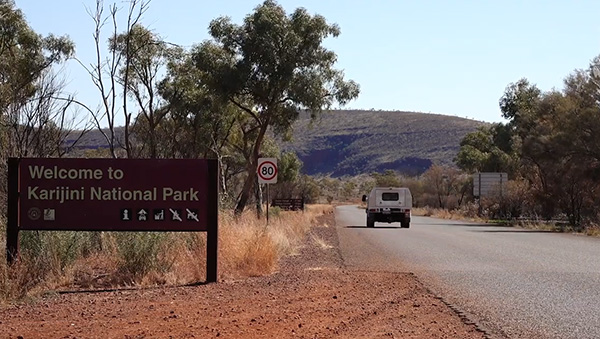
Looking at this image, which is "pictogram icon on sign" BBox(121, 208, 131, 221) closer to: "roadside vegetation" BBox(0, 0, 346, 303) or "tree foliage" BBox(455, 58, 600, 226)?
"roadside vegetation" BBox(0, 0, 346, 303)

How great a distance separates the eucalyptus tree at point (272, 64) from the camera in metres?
34.8

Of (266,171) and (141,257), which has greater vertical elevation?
(266,171)

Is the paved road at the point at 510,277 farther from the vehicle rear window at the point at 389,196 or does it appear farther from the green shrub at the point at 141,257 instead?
the vehicle rear window at the point at 389,196

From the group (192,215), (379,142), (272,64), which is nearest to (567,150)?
(272,64)

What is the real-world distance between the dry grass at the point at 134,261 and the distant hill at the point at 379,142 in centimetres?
12041

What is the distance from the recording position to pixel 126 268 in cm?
1387

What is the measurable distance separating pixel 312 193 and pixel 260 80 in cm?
7087

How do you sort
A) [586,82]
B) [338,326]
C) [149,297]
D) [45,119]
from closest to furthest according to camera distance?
[338,326], [149,297], [45,119], [586,82]

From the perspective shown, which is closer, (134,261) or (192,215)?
(192,215)

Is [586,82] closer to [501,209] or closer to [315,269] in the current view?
[501,209]

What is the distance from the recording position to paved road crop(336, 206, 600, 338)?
1014 cm

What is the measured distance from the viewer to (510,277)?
15328 mm

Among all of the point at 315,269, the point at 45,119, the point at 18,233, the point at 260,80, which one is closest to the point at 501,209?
the point at 260,80

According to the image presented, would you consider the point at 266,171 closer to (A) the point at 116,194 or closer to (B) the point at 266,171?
(B) the point at 266,171
